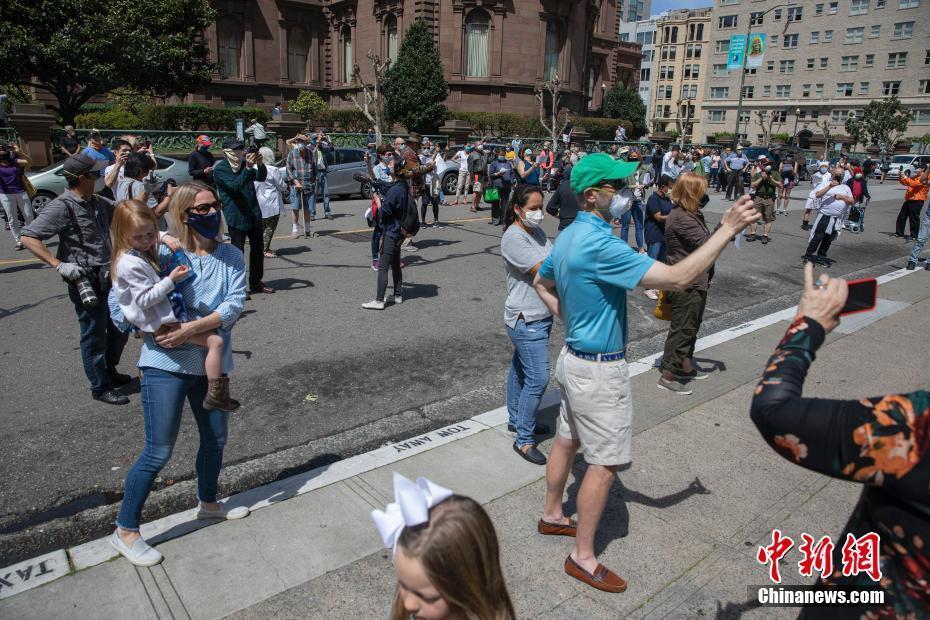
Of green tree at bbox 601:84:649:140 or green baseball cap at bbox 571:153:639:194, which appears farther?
green tree at bbox 601:84:649:140

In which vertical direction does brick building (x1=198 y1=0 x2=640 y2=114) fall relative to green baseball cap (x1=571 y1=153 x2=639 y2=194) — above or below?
above

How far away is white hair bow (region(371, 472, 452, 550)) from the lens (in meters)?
1.52

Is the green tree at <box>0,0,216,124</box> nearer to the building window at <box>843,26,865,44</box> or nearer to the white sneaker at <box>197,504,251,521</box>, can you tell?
the white sneaker at <box>197,504,251,521</box>

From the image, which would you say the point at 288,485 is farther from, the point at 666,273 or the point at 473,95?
the point at 473,95

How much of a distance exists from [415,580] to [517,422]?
3078 mm

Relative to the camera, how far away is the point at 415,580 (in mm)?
1562

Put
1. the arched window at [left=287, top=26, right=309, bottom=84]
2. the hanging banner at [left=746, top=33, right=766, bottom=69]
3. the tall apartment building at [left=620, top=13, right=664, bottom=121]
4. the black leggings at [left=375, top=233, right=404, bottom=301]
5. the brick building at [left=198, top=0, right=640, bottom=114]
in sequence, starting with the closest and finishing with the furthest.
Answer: the black leggings at [left=375, top=233, right=404, bottom=301] → the hanging banner at [left=746, top=33, right=766, bottom=69] → the brick building at [left=198, top=0, right=640, bottom=114] → the arched window at [left=287, top=26, right=309, bottom=84] → the tall apartment building at [left=620, top=13, right=664, bottom=121]

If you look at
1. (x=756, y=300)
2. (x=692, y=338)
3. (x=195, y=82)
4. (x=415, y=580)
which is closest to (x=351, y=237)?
(x=756, y=300)

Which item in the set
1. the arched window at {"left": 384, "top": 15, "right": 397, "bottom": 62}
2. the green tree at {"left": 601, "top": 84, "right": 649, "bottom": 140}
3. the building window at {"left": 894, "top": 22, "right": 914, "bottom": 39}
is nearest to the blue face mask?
the arched window at {"left": 384, "top": 15, "right": 397, "bottom": 62}

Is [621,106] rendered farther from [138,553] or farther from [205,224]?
[138,553]

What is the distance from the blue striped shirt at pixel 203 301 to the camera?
324cm

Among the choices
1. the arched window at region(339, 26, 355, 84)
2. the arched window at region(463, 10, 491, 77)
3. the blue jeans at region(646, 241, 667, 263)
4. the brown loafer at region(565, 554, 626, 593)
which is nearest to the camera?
the brown loafer at region(565, 554, 626, 593)

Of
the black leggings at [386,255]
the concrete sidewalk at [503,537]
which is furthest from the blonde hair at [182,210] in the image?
the black leggings at [386,255]

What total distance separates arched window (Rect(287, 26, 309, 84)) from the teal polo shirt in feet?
141
